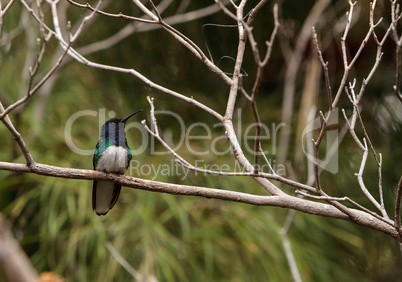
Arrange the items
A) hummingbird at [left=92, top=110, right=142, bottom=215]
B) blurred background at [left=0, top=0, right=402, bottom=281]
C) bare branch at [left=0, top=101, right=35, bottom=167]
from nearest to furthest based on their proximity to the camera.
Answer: bare branch at [left=0, top=101, right=35, bottom=167]
hummingbird at [left=92, top=110, right=142, bottom=215]
blurred background at [left=0, top=0, right=402, bottom=281]

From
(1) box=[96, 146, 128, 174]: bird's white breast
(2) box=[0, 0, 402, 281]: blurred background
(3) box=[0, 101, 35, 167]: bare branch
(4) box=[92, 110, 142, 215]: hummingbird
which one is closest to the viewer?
(3) box=[0, 101, 35, 167]: bare branch

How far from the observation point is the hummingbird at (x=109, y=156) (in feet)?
7.67

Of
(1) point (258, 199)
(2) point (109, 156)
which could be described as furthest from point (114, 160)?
(1) point (258, 199)

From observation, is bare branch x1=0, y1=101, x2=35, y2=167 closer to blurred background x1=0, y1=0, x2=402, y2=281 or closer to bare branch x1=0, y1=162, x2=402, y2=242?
bare branch x1=0, y1=162, x2=402, y2=242

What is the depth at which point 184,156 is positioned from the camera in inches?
127

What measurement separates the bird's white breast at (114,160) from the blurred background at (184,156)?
2.03 ft

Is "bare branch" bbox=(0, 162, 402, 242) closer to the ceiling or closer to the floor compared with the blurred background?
closer to the floor

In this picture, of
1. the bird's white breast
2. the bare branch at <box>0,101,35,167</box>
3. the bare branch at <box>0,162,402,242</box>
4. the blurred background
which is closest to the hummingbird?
the bird's white breast

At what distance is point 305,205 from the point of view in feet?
4.75

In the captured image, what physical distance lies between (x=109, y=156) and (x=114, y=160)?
0.07 meters

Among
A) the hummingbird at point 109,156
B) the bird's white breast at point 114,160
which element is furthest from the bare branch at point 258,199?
the hummingbird at point 109,156

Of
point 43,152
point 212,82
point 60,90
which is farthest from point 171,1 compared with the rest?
point 43,152

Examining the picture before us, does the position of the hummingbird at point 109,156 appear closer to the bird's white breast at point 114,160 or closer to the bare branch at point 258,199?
the bird's white breast at point 114,160

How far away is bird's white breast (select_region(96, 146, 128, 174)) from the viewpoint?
218 centimetres
